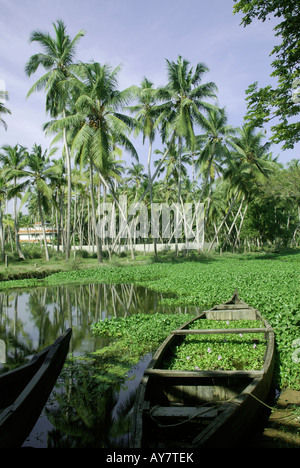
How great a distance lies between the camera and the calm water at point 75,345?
4289 mm

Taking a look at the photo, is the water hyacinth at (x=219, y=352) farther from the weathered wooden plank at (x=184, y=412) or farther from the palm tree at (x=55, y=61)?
the palm tree at (x=55, y=61)

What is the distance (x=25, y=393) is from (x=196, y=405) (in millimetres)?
2348

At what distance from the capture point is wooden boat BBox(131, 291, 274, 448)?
3180 mm

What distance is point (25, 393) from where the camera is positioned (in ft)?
11.9

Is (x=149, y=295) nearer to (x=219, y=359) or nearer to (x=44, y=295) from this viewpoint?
(x=44, y=295)

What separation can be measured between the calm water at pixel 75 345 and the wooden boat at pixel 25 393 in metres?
0.31

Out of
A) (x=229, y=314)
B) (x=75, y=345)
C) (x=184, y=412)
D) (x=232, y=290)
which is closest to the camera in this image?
(x=184, y=412)

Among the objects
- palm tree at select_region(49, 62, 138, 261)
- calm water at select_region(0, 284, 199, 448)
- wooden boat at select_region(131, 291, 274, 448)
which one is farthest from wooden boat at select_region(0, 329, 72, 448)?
palm tree at select_region(49, 62, 138, 261)

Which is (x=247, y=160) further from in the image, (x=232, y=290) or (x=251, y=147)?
(x=232, y=290)

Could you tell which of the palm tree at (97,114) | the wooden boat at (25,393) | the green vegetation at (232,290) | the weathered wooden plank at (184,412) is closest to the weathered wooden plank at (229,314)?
the green vegetation at (232,290)

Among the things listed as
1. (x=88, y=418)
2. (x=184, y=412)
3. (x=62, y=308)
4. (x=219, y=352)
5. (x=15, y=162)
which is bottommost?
(x=62, y=308)

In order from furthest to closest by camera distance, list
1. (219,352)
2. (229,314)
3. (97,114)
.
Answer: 1. (97,114)
2. (229,314)
3. (219,352)

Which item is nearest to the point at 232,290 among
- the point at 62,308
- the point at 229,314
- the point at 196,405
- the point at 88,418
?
the point at 229,314

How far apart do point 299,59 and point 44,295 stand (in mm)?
13252
